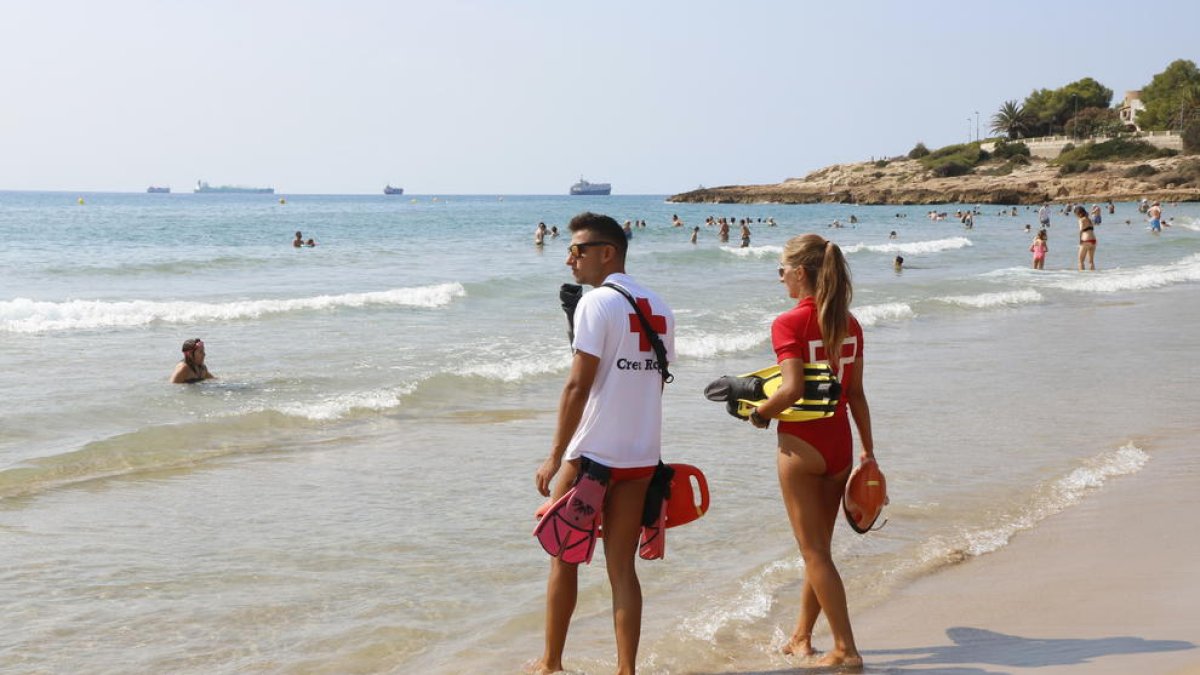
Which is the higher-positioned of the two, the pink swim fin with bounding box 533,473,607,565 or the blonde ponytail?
the blonde ponytail

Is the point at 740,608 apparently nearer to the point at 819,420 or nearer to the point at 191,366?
the point at 819,420

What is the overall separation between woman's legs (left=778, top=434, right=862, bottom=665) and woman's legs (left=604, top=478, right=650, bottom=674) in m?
0.64

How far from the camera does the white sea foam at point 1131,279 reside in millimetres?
25719

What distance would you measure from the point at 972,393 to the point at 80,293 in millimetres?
20946

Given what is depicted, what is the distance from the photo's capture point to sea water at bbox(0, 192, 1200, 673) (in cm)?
538

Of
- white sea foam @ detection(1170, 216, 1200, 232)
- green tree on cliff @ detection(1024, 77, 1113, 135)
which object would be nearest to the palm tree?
green tree on cliff @ detection(1024, 77, 1113, 135)

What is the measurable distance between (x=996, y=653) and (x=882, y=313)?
1593 cm

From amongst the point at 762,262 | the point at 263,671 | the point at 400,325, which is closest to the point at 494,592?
the point at 263,671

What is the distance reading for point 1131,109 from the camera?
143 meters

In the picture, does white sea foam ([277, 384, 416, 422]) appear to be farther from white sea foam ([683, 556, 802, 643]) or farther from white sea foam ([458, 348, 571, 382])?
white sea foam ([683, 556, 802, 643])

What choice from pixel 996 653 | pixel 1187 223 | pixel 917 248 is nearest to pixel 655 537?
pixel 996 653

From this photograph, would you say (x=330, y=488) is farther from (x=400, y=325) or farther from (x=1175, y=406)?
(x=400, y=325)

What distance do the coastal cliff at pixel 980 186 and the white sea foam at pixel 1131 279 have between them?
207 feet

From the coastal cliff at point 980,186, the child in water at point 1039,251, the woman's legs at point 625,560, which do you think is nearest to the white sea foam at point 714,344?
the woman's legs at point 625,560
